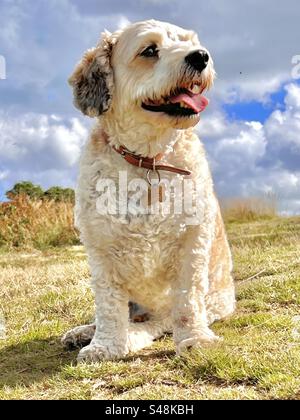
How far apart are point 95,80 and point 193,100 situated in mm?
738

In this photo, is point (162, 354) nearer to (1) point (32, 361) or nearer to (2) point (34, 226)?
(1) point (32, 361)

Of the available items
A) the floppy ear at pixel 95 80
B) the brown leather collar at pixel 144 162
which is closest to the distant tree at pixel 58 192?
the floppy ear at pixel 95 80

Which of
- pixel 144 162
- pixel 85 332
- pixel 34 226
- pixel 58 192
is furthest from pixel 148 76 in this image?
pixel 58 192

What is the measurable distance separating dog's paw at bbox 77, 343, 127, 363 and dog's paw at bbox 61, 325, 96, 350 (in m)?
0.51

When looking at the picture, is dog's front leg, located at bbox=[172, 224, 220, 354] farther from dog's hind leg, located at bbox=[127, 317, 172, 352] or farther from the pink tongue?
the pink tongue

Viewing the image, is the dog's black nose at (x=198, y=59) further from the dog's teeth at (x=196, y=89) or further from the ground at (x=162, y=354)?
the ground at (x=162, y=354)

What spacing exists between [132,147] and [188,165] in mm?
423

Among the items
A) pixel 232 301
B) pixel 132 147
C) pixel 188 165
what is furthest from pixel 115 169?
pixel 232 301

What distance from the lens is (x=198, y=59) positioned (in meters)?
4.18

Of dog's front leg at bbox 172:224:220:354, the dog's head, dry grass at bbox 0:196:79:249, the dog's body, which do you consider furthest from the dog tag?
dry grass at bbox 0:196:79:249

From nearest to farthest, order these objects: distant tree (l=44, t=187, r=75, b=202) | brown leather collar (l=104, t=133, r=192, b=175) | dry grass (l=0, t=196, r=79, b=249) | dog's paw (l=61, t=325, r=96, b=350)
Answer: brown leather collar (l=104, t=133, r=192, b=175) < dog's paw (l=61, t=325, r=96, b=350) < dry grass (l=0, t=196, r=79, b=249) < distant tree (l=44, t=187, r=75, b=202)

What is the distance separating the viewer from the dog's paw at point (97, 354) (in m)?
4.60

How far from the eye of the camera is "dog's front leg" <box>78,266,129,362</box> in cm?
466

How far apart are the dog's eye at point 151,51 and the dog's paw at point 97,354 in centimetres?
205
